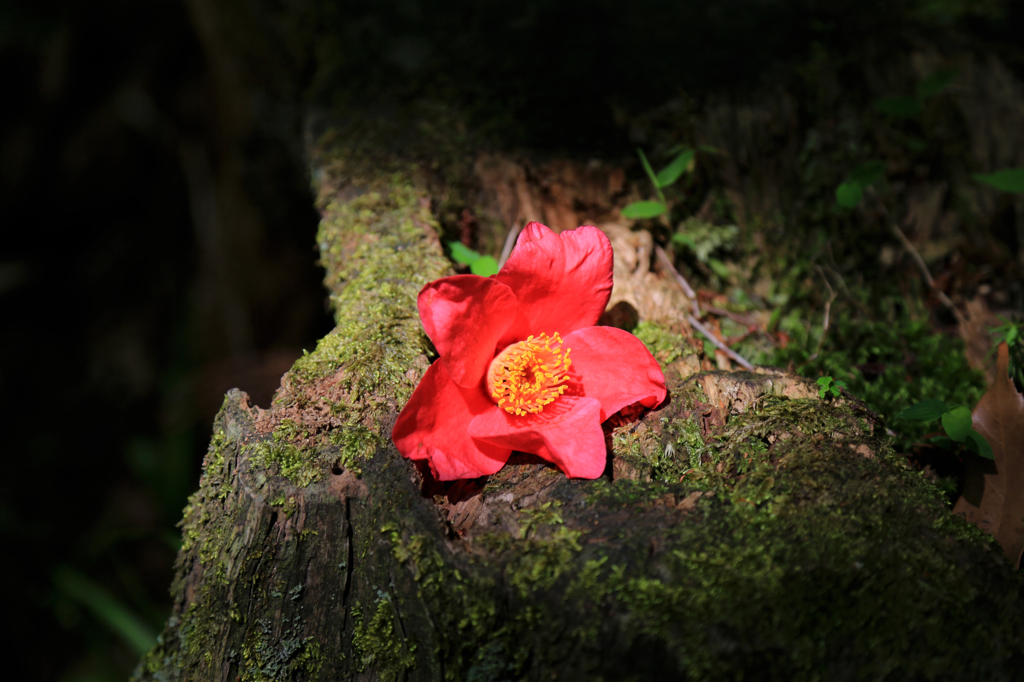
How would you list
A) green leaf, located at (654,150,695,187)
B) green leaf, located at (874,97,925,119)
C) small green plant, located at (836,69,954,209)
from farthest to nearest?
green leaf, located at (874,97,925,119) < small green plant, located at (836,69,954,209) < green leaf, located at (654,150,695,187)

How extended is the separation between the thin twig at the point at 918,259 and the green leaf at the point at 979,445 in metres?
1.04

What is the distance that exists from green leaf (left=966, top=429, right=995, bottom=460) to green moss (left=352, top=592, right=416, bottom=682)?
1510 millimetres

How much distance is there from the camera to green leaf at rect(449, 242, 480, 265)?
2020mm

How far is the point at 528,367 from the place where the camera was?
1.49 meters

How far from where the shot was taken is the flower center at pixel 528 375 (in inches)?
56.7

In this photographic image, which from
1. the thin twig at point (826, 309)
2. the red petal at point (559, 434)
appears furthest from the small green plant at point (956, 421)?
the red petal at point (559, 434)

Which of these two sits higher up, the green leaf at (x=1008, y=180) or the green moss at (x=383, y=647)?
the green leaf at (x=1008, y=180)

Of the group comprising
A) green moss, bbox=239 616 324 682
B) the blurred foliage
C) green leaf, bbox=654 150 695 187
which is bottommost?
the blurred foliage

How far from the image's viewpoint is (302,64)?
317cm

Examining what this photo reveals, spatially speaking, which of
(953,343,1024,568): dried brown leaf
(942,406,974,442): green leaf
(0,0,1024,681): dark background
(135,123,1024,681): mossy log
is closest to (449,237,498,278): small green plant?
(135,123,1024,681): mossy log

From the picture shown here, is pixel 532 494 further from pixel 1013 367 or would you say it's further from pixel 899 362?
pixel 899 362

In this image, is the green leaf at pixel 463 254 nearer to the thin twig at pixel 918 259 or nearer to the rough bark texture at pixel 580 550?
the rough bark texture at pixel 580 550

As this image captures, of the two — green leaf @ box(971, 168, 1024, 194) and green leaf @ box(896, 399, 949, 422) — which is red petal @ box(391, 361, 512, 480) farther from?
green leaf @ box(971, 168, 1024, 194)

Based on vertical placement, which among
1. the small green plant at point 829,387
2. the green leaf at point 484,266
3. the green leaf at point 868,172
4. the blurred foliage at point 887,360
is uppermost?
the green leaf at point 484,266
